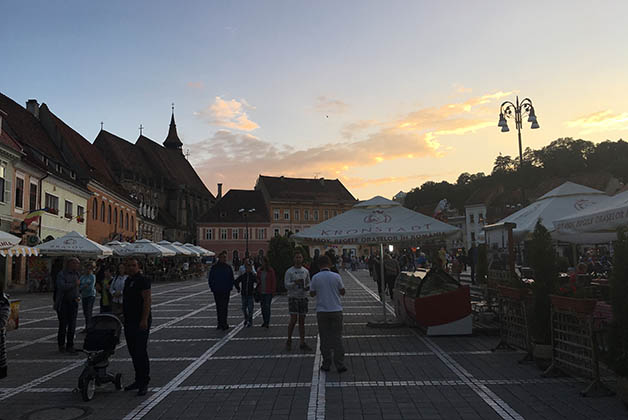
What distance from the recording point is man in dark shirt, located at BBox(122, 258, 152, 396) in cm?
704

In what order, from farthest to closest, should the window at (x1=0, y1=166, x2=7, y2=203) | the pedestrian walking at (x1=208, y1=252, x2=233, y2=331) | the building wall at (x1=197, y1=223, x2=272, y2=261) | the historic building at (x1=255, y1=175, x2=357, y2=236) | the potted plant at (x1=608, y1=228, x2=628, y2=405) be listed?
the historic building at (x1=255, y1=175, x2=357, y2=236)
the building wall at (x1=197, y1=223, x2=272, y2=261)
the window at (x1=0, y1=166, x2=7, y2=203)
the pedestrian walking at (x1=208, y1=252, x2=233, y2=331)
the potted plant at (x1=608, y1=228, x2=628, y2=405)

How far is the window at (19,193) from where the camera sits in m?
27.9

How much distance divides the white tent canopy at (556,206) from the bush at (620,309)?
6343mm

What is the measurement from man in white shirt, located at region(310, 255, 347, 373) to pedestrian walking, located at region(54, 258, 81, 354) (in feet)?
17.0

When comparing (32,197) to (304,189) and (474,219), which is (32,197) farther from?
(474,219)

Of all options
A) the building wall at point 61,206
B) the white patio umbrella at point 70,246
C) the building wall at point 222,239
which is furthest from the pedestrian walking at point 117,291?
the building wall at point 222,239

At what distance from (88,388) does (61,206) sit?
1234 inches

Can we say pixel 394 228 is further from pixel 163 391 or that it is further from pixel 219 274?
pixel 163 391

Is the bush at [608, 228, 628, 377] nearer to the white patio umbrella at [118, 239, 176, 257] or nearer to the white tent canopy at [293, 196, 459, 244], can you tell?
the white tent canopy at [293, 196, 459, 244]

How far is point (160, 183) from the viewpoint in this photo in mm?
82125

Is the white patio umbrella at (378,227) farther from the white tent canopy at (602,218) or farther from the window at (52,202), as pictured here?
the window at (52,202)

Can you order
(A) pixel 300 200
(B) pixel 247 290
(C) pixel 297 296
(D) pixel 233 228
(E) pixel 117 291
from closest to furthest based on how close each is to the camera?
(C) pixel 297 296 → (E) pixel 117 291 → (B) pixel 247 290 → (D) pixel 233 228 → (A) pixel 300 200

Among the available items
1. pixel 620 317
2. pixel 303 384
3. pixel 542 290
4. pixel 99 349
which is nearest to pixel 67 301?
pixel 99 349

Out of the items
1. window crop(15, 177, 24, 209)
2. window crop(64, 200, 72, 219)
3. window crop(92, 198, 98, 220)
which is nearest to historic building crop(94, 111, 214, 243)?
window crop(92, 198, 98, 220)
